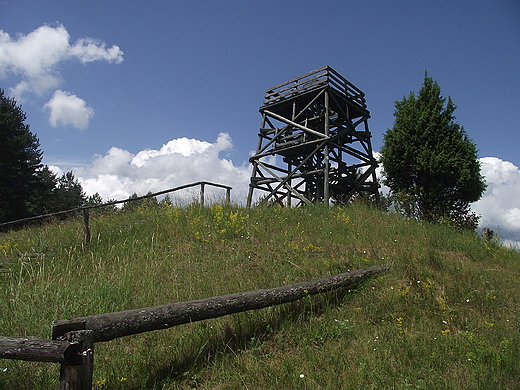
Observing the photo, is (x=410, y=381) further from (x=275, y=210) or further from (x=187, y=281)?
(x=275, y=210)

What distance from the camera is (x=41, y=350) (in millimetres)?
2400

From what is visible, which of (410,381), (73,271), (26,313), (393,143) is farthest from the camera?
(393,143)

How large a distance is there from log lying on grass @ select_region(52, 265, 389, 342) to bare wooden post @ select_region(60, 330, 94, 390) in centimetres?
11

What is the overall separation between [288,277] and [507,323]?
119 inches

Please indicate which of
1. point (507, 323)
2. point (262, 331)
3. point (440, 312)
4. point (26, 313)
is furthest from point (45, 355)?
point (507, 323)

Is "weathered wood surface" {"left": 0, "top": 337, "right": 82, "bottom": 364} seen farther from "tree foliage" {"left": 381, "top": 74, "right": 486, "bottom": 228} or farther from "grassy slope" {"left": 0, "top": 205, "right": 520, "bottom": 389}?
"tree foliage" {"left": 381, "top": 74, "right": 486, "bottom": 228}

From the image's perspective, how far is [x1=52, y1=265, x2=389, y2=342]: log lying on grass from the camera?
2765 millimetres

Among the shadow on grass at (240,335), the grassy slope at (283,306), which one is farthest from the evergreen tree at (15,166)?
the shadow on grass at (240,335)

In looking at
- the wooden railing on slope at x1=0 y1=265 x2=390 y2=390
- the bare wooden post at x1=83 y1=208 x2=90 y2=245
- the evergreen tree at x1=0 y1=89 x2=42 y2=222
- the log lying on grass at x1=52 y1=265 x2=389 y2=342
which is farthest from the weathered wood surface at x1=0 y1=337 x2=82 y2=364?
the evergreen tree at x1=0 y1=89 x2=42 y2=222

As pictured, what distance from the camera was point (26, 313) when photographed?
388 centimetres

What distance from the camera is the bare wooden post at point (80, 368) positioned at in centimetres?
241

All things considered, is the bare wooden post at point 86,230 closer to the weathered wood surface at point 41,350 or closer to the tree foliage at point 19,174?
the weathered wood surface at point 41,350

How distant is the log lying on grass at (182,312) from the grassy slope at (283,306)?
26 cm

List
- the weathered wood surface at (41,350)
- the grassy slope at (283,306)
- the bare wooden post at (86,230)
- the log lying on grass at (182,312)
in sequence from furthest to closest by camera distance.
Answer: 1. the bare wooden post at (86,230)
2. the grassy slope at (283,306)
3. the log lying on grass at (182,312)
4. the weathered wood surface at (41,350)
